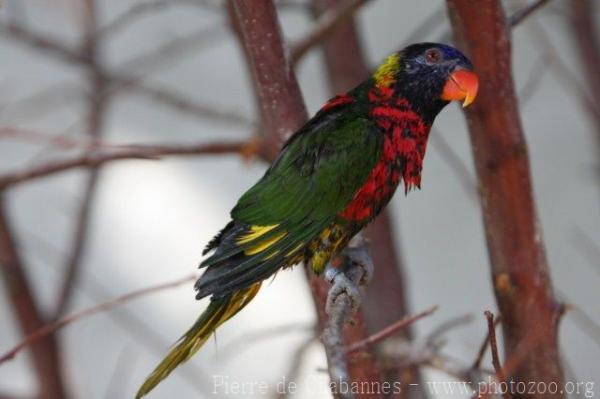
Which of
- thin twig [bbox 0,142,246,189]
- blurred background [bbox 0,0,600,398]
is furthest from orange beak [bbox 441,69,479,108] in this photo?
blurred background [bbox 0,0,600,398]

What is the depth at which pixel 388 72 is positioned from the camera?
91 cm

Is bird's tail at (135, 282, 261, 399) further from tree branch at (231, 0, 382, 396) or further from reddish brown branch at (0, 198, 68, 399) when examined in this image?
reddish brown branch at (0, 198, 68, 399)

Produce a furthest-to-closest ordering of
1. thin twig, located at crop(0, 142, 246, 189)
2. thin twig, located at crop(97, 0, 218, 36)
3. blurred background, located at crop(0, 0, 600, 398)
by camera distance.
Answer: blurred background, located at crop(0, 0, 600, 398)
thin twig, located at crop(97, 0, 218, 36)
thin twig, located at crop(0, 142, 246, 189)

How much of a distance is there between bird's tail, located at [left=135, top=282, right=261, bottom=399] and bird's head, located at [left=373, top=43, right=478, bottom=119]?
0.25m

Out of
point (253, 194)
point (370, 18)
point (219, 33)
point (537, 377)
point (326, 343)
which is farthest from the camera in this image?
point (370, 18)

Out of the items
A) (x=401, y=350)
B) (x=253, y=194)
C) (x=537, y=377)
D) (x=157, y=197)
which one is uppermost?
(x=157, y=197)

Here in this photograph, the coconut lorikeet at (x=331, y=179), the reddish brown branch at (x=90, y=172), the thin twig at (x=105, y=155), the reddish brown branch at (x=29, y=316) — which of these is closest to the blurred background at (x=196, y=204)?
the reddish brown branch at (x=90, y=172)

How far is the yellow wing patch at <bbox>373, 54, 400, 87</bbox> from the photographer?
35.4 inches

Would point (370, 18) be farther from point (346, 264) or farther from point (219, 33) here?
point (346, 264)

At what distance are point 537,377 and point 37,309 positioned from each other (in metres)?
Answer: 0.84

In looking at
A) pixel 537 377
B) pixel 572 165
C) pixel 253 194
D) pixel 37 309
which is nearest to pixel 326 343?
pixel 253 194

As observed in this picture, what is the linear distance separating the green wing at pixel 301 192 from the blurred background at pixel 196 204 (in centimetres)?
122

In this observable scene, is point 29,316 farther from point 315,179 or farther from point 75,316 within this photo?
point 315,179

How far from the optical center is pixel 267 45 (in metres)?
0.85
